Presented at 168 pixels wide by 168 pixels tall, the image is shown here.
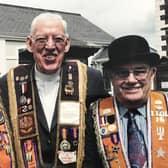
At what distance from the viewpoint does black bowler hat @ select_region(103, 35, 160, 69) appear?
253cm

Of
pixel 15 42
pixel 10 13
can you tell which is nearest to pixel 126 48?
pixel 15 42

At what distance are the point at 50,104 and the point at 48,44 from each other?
34 cm

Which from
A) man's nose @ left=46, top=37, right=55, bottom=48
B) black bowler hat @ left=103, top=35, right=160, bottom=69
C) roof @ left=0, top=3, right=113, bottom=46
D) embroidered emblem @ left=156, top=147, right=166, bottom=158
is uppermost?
roof @ left=0, top=3, right=113, bottom=46

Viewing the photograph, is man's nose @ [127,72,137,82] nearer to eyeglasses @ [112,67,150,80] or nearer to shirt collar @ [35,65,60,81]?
eyeglasses @ [112,67,150,80]

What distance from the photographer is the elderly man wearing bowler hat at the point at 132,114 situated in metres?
2.51

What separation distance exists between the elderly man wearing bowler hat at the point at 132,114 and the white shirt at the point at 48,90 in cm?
27

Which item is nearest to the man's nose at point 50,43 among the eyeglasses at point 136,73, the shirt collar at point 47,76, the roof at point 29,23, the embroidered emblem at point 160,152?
the shirt collar at point 47,76

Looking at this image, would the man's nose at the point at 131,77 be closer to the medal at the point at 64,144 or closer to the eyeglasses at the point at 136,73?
the eyeglasses at the point at 136,73

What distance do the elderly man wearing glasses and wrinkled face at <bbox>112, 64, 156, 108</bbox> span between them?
27cm

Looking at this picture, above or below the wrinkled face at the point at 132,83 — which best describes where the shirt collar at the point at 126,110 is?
below

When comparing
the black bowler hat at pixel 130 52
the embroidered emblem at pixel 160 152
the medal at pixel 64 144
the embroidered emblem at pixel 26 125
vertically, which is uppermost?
the black bowler hat at pixel 130 52

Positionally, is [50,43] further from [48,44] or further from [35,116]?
[35,116]

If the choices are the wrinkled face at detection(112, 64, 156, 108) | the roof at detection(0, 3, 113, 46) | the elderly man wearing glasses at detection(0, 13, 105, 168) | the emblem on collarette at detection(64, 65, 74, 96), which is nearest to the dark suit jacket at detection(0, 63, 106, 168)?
the elderly man wearing glasses at detection(0, 13, 105, 168)

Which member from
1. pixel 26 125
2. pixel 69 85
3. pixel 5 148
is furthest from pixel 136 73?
pixel 5 148
